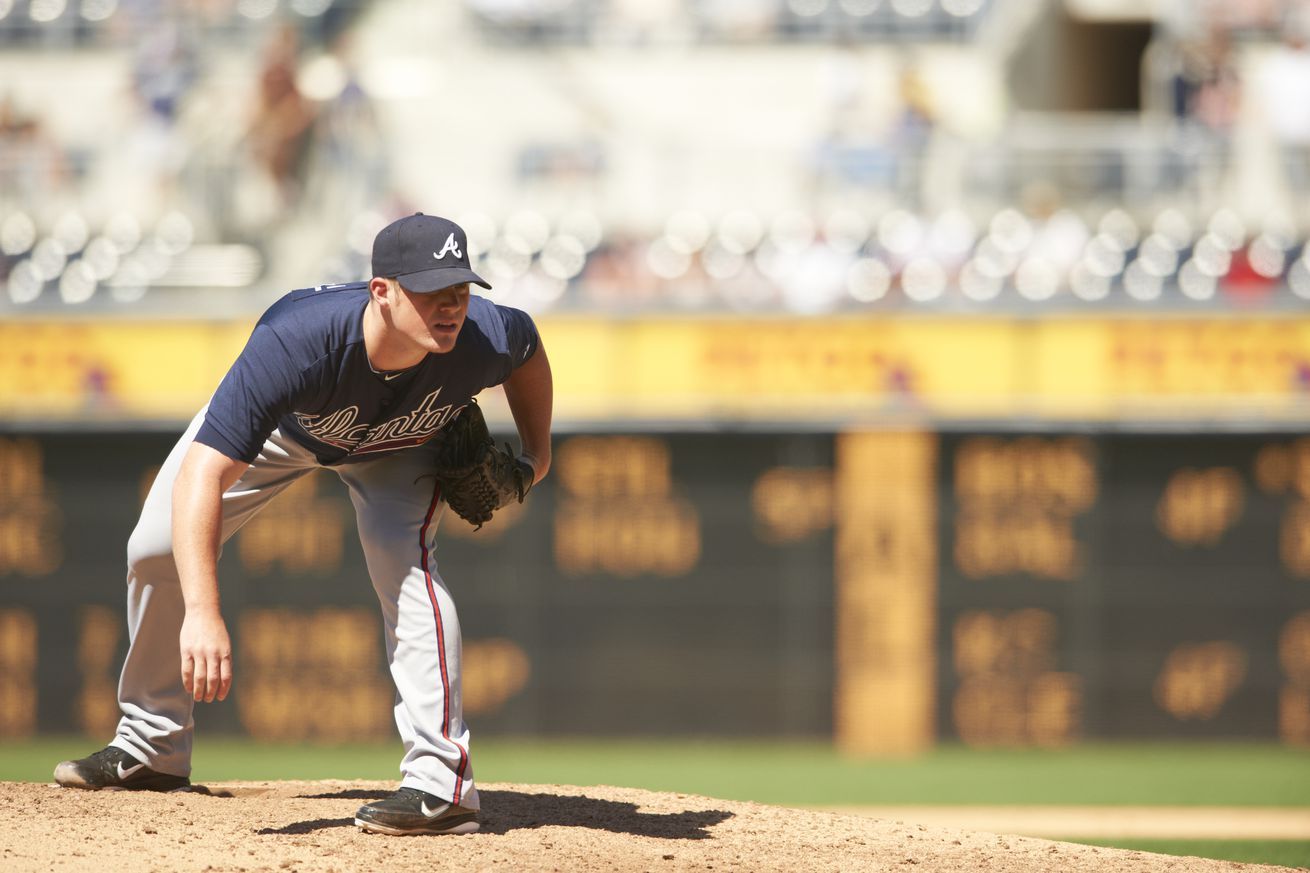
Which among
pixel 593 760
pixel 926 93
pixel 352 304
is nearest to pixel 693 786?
pixel 593 760

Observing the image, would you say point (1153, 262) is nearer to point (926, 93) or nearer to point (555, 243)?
point (926, 93)

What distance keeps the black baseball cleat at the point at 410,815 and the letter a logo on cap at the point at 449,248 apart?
1.42m

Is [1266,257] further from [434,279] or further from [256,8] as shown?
[434,279]

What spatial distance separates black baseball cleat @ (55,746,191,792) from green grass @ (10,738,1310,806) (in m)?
4.22

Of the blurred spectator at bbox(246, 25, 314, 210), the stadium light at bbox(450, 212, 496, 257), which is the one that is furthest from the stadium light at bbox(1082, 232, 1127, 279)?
the blurred spectator at bbox(246, 25, 314, 210)

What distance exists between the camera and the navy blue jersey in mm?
4297

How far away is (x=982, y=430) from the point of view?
10.5 meters

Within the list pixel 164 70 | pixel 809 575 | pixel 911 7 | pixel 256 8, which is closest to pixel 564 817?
pixel 809 575

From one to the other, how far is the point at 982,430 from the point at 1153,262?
6.07 feet

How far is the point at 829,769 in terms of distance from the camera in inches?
414

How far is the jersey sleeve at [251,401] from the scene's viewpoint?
428cm

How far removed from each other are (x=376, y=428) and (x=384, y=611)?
0.53 metres

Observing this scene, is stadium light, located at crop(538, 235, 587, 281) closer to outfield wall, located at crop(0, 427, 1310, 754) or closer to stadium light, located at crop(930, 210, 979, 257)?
outfield wall, located at crop(0, 427, 1310, 754)

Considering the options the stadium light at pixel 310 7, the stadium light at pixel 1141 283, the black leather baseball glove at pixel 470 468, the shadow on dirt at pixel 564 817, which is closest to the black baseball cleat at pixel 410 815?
the shadow on dirt at pixel 564 817
